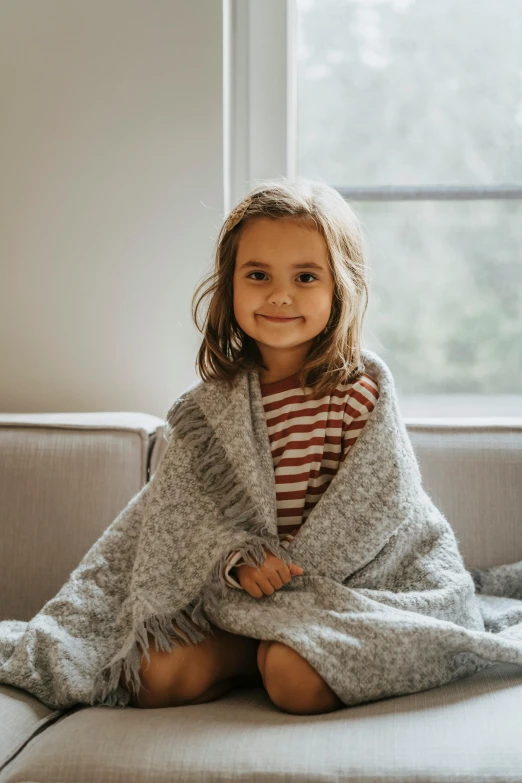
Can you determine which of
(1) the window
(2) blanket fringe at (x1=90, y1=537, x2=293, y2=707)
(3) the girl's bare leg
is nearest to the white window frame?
(1) the window

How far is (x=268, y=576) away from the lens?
4.03 feet

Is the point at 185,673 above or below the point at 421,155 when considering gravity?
below

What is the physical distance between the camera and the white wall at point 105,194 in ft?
5.96

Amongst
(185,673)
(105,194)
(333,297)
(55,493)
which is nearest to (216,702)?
(185,673)

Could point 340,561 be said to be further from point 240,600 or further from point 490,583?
point 490,583

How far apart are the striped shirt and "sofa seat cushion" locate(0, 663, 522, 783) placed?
0.32 metres

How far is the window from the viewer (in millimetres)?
1888

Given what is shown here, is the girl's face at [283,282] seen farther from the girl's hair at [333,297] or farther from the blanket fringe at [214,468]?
the blanket fringe at [214,468]

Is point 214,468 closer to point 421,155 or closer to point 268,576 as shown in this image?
point 268,576

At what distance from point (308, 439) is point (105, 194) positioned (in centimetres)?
80

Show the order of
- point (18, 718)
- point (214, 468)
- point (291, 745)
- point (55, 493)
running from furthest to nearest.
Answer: point (55, 493), point (214, 468), point (18, 718), point (291, 745)

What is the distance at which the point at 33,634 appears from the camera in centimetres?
128

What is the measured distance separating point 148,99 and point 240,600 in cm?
109

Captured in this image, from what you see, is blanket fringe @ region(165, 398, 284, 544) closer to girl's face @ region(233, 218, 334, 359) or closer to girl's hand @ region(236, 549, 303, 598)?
girl's hand @ region(236, 549, 303, 598)
